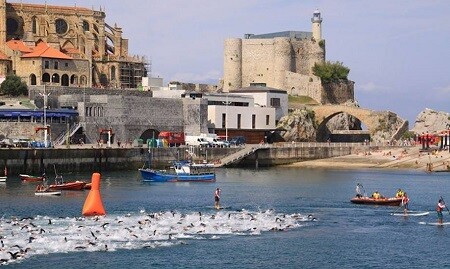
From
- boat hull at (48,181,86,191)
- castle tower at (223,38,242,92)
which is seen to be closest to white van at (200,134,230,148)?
castle tower at (223,38,242,92)

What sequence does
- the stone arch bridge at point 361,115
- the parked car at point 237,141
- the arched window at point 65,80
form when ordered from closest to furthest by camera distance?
the parked car at point 237,141 → the arched window at point 65,80 → the stone arch bridge at point 361,115

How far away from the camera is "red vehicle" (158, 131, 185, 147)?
13500 cm

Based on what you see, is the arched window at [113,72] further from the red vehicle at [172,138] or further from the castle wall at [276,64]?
the castle wall at [276,64]

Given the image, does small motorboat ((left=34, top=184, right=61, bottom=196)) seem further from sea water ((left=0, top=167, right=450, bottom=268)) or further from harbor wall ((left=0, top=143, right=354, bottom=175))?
harbor wall ((left=0, top=143, right=354, bottom=175))

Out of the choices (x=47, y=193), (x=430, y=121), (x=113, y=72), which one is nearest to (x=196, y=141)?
(x=113, y=72)

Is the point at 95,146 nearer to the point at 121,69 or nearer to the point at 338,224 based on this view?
the point at 121,69

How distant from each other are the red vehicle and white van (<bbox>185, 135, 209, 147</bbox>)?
96 cm

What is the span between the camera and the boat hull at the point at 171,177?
355 ft

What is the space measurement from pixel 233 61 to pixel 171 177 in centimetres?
7057

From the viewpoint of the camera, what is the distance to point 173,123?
142 m

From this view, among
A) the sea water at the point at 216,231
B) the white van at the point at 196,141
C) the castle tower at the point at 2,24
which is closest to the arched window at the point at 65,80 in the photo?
the castle tower at the point at 2,24

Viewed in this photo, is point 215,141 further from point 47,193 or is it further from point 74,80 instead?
point 47,193

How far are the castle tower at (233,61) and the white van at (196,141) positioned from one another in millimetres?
40368

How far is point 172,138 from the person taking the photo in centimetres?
13588
